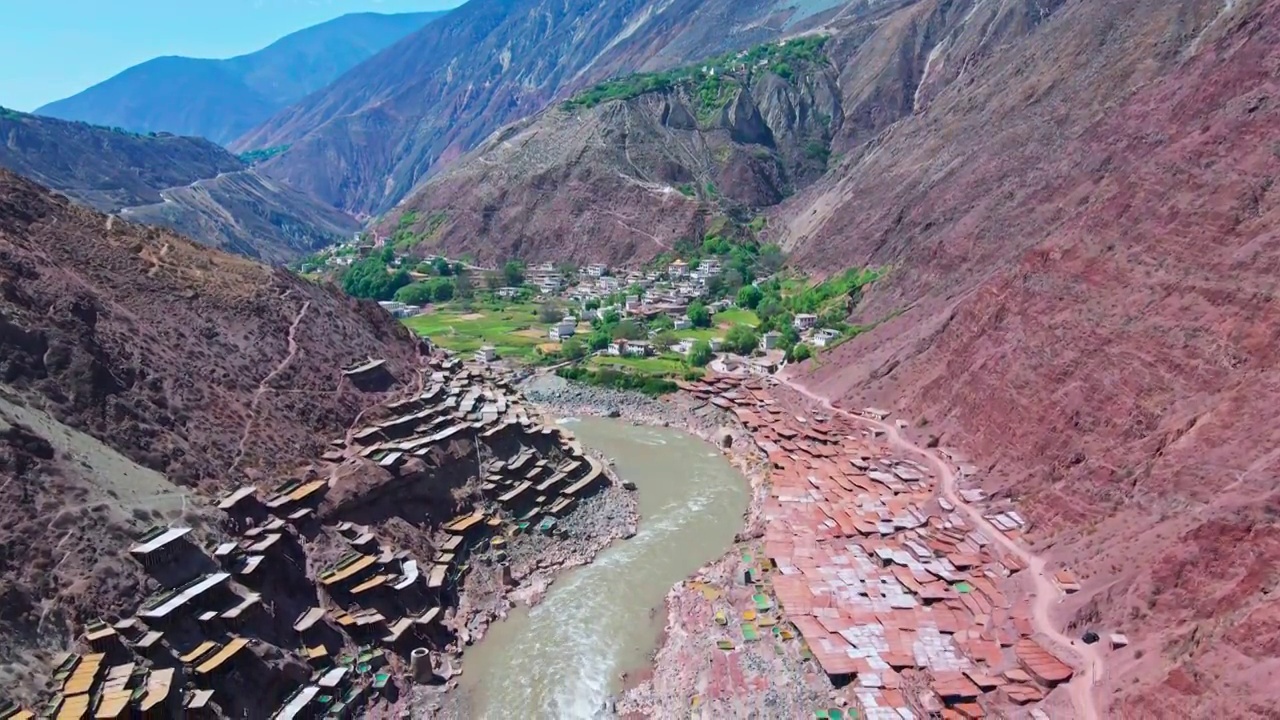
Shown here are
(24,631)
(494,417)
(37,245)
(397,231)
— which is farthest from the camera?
(397,231)

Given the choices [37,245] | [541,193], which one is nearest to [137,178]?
[541,193]

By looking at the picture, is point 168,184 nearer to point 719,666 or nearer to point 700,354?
point 700,354

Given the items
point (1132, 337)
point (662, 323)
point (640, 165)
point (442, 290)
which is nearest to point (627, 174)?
point (640, 165)

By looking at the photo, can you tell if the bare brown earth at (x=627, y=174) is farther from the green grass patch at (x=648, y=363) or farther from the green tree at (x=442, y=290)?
the green grass patch at (x=648, y=363)

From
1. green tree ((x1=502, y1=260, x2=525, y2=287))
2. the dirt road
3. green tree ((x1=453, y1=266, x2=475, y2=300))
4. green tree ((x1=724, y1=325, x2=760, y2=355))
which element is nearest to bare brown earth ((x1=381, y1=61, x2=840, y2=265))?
green tree ((x1=502, y1=260, x2=525, y2=287))

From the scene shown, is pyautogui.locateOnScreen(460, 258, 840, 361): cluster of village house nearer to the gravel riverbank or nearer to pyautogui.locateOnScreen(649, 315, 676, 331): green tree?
pyautogui.locateOnScreen(649, 315, 676, 331): green tree

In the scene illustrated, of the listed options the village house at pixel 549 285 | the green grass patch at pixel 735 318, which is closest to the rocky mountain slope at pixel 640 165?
the village house at pixel 549 285

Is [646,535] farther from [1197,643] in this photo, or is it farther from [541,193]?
[541,193]
